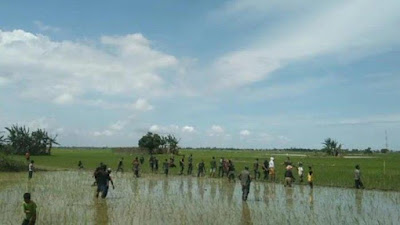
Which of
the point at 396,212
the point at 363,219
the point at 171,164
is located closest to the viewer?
the point at 363,219

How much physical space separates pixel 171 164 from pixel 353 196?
21065mm

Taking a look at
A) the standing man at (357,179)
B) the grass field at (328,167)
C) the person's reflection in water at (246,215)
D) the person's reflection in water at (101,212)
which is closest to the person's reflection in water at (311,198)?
the person's reflection in water at (246,215)

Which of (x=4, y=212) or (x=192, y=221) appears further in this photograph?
(x=4, y=212)

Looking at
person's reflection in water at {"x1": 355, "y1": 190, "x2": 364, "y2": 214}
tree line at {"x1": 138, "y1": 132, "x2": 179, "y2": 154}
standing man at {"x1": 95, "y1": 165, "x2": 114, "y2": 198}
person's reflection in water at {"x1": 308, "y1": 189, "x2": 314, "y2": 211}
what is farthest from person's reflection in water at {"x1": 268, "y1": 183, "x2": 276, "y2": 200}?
tree line at {"x1": 138, "y1": 132, "x2": 179, "y2": 154}

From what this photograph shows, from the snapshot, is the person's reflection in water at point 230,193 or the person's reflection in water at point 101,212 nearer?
the person's reflection in water at point 101,212

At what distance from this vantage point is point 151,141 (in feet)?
327

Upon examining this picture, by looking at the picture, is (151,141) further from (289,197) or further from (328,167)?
(289,197)

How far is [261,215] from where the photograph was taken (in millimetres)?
16109

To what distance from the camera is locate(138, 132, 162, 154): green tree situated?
99.7 meters

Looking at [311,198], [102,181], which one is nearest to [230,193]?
[311,198]

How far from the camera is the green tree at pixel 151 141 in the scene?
9969 centimetres

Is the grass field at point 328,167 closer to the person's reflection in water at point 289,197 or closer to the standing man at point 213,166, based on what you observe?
the person's reflection in water at point 289,197

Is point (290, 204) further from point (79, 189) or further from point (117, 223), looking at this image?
point (79, 189)

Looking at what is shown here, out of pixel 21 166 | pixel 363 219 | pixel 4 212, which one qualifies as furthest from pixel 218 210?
pixel 21 166
